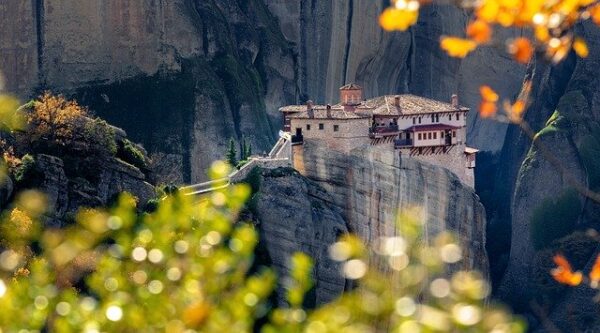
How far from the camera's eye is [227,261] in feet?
54.1

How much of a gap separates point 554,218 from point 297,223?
872 inches

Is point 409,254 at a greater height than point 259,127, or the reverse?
point 409,254

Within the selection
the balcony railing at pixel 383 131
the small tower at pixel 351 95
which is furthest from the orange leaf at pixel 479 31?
the small tower at pixel 351 95

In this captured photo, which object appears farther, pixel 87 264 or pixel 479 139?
pixel 479 139

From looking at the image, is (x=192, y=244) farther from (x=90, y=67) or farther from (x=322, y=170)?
(x=90, y=67)

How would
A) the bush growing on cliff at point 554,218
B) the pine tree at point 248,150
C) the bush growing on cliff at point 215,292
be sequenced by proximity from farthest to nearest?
the bush growing on cliff at point 554,218 → the pine tree at point 248,150 → the bush growing on cliff at point 215,292

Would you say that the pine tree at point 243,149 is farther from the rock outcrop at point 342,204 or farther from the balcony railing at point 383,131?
the rock outcrop at point 342,204

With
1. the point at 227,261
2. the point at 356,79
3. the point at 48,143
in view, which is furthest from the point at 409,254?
the point at 356,79

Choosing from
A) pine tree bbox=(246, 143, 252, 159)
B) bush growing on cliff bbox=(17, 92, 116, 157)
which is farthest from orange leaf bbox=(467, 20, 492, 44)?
pine tree bbox=(246, 143, 252, 159)

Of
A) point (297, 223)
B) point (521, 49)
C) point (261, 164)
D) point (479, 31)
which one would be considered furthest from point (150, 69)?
point (479, 31)

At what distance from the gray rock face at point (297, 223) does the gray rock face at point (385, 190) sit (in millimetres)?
1115

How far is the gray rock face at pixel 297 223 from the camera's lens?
53.7 meters

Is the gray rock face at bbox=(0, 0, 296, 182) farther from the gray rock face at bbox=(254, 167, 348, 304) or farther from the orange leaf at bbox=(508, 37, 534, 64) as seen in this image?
the orange leaf at bbox=(508, 37, 534, 64)

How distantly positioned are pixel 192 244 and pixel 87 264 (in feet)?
72.1
